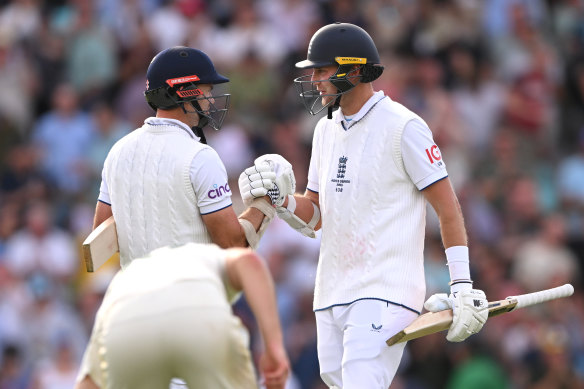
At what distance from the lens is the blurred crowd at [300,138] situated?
1198 cm

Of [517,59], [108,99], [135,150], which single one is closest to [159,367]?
[135,150]

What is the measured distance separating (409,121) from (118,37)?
27.8ft

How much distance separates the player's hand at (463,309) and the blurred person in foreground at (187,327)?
1548 millimetres

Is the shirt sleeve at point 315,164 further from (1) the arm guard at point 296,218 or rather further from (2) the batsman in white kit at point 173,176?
(2) the batsman in white kit at point 173,176

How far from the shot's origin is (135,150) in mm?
6941

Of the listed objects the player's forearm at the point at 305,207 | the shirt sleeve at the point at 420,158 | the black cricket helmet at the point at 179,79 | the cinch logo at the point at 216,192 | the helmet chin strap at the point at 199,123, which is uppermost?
the black cricket helmet at the point at 179,79

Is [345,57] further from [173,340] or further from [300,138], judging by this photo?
[300,138]

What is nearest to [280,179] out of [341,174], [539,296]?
[341,174]

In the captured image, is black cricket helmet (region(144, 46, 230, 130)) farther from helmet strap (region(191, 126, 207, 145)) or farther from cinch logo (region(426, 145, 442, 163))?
cinch logo (region(426, 145, 442, 163))

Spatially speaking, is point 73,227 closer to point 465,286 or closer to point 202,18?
point 202,18

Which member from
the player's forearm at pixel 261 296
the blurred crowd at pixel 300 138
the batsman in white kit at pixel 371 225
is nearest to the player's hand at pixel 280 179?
the batsman in white kit at pixel 371 225

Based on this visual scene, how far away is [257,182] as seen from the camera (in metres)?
7.33

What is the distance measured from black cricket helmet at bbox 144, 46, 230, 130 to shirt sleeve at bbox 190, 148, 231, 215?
362mm

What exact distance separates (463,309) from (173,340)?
2.03m
